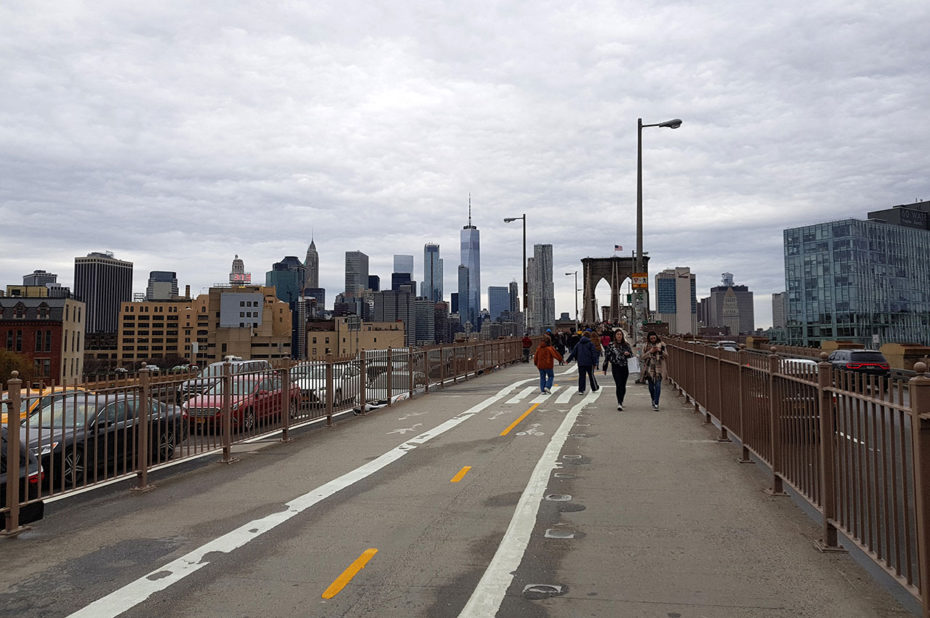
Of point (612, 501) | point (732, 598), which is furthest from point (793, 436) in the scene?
point (732, 598)

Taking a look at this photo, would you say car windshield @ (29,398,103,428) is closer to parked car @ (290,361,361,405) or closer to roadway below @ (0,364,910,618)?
roadway below @ (0,364,910,618)

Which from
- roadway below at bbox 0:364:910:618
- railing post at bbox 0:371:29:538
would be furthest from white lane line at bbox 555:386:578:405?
railing post at bbox 0:371:29:538

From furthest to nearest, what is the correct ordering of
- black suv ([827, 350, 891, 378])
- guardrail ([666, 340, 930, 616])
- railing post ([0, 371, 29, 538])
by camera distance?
black suv ([827, 350, 891, 378])
railing post ([0, 371, 29, 538])
guardrail ([666, 340, 930, 616])

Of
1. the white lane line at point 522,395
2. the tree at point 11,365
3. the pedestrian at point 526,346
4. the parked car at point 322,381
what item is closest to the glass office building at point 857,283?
the pedestrian at point 526,346

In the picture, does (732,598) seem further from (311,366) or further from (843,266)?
(843,266)

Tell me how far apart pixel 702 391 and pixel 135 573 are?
11.0 meters

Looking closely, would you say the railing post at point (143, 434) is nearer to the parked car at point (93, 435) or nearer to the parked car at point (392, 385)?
the parked car at point (93, 435)

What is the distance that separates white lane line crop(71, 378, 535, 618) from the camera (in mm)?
4824

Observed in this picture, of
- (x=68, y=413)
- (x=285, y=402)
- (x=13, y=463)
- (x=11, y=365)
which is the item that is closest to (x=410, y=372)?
(x=285, y=402)

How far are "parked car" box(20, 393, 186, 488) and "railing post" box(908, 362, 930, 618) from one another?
301 inches

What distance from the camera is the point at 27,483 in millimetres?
6902

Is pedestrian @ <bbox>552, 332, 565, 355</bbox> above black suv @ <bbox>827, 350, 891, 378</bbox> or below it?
above

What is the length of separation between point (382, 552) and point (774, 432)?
451cm

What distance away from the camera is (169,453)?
362 inches
